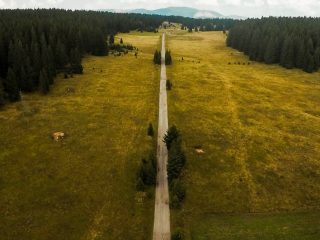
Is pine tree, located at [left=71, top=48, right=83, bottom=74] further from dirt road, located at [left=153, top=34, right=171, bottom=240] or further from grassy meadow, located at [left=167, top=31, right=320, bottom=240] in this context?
dirt road, located at [left=153, top=34, right=171, bottom=240]

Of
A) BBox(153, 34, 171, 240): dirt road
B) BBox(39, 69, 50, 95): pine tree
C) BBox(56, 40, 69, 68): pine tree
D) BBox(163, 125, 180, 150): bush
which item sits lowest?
BBox(153, 34, 171, 240): dirt road

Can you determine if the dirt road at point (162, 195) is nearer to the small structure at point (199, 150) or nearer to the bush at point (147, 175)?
the bush at point (147, 175)

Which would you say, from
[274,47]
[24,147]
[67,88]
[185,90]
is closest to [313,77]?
[274,47]

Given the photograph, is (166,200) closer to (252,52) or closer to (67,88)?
(67,88)

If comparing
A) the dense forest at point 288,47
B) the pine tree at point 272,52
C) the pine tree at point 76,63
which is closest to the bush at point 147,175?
the pine tree at point 76,63

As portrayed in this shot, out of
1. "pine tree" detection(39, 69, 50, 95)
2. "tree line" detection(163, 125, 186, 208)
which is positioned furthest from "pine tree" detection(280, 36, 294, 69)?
"tree line" detection(163, 125, 186, 208)

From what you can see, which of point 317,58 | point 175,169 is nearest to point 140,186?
point 175,169

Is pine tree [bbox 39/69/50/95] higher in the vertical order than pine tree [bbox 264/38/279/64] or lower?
lower

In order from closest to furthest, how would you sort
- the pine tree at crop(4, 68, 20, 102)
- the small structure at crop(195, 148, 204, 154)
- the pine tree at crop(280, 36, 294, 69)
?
the small structure at crop(195, 148, 204, 154), the pine tree at crop(4, 68, 20, 102), the pine tree at crop(280, 36, 294, 69)
